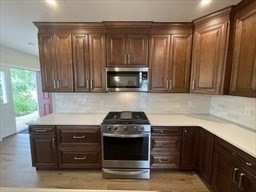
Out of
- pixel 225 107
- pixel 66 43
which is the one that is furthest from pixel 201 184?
pixel 66 43

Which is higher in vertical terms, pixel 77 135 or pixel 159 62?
pixel 159 62

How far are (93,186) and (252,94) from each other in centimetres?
240

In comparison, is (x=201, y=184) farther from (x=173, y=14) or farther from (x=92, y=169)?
(x=173, y=14)

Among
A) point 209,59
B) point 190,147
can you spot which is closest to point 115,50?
point 209,59

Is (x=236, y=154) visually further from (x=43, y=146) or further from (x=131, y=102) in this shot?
(x=43, y=146)

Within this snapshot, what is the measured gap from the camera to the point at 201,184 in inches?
90.4

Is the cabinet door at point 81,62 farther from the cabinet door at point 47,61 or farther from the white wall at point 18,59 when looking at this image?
the white wall at point 18,59

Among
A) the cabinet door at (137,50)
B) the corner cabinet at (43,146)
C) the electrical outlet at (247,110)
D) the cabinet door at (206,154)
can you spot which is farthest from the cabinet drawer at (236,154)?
the corner cabinet at (43,146)

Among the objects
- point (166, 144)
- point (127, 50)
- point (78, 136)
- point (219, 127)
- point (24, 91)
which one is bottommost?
point (166, 144)

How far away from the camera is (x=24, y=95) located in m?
6.08

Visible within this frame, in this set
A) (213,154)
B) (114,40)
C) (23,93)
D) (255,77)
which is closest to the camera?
(255,77)

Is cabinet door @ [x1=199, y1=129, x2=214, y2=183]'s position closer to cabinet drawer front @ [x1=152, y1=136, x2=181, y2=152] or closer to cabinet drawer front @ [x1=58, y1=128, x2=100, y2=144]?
cabinet drawer front @ [x1=152, y1=136, x2=181, y2=152]

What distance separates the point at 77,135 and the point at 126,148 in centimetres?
81

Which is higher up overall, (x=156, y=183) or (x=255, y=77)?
(x=255, y=77)
